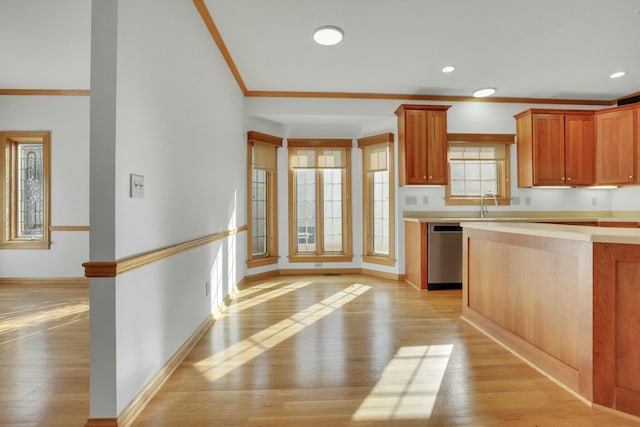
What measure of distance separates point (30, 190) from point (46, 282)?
138cm

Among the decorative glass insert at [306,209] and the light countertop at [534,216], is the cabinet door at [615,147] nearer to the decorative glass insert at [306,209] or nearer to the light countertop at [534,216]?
the light countertop at [534,216]

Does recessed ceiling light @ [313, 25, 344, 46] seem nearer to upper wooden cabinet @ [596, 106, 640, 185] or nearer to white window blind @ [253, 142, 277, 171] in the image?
white window blind @ [253, 142, 277, 171]

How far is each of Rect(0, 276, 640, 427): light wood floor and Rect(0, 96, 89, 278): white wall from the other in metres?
1.28

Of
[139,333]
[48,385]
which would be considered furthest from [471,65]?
[48,385]

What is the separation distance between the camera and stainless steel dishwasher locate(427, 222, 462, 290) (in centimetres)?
393

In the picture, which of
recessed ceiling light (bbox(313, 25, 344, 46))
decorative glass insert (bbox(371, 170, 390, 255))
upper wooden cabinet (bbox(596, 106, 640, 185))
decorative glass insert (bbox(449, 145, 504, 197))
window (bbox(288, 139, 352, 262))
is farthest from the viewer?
window (bbox(288, 139, 352, 262))

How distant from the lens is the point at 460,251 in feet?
13.1

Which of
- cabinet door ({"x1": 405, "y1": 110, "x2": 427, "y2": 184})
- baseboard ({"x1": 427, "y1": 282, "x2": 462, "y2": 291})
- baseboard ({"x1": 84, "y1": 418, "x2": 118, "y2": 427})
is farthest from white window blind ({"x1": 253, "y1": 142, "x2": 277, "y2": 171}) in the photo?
baseboard ({"x1": 84, "y1": 418, "x2": 118, "y2": 427})

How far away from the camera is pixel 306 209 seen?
4922 mm

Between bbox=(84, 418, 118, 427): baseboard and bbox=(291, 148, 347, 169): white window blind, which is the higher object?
Result: bbox=(291, 148, 347, 169): white window blind

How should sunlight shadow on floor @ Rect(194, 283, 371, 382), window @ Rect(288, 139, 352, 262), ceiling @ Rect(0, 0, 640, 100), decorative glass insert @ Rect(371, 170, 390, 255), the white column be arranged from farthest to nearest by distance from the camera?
window @ Rect(288, 139, 352, 262) → decorative glass insert @ Rect(371, 170, 390, 255) → ceiling @ Rect(0, 0, 640, 100) → sunlight shadow on floor @ Rect(194, 283, 371, 382) → the white column

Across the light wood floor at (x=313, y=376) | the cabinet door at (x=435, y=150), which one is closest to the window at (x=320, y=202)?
the cabinet door at (x=435, y=150)

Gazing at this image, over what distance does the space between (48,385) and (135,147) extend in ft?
5.22

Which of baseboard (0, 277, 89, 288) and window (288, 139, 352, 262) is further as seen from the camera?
window (288, 139, 352, 262)
